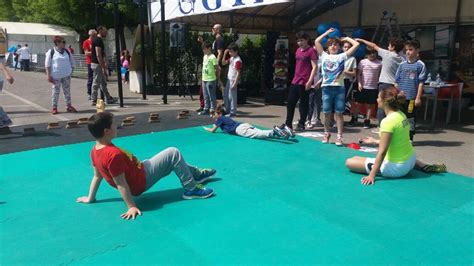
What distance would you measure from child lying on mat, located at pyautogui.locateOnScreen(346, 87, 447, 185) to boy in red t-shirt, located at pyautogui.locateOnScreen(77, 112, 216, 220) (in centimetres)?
190

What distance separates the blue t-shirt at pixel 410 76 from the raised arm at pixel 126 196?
475 cm

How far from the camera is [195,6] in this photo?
1078cm

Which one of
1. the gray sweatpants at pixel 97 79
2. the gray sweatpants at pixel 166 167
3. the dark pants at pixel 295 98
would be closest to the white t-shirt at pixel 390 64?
the dark pants at pixel 295 98

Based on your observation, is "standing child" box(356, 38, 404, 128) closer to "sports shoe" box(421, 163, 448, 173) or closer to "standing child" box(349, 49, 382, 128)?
"standing child" box(349, 49, 382, 128)

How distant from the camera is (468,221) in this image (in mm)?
3797

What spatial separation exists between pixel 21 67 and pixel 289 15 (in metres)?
19.0

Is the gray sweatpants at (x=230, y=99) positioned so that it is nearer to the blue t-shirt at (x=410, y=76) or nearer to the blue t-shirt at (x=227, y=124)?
the blue t-shirt at (x=227, y=124)

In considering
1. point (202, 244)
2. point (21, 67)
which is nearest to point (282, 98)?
point (202, 244)

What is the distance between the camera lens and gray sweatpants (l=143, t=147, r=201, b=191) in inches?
160

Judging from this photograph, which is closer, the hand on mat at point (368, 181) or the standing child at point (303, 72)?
the hand on mat at point (368, 181)

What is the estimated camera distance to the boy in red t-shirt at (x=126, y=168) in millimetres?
3660

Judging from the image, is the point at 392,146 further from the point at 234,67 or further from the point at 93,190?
the point at 234,67

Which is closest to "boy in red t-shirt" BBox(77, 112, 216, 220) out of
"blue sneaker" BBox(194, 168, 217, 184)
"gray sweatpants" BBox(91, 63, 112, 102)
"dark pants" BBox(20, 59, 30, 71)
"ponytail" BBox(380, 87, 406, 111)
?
"blue sneaker" BBox(194, 168, 217, 184)

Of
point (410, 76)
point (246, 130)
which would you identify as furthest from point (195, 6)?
point (410, 76)
